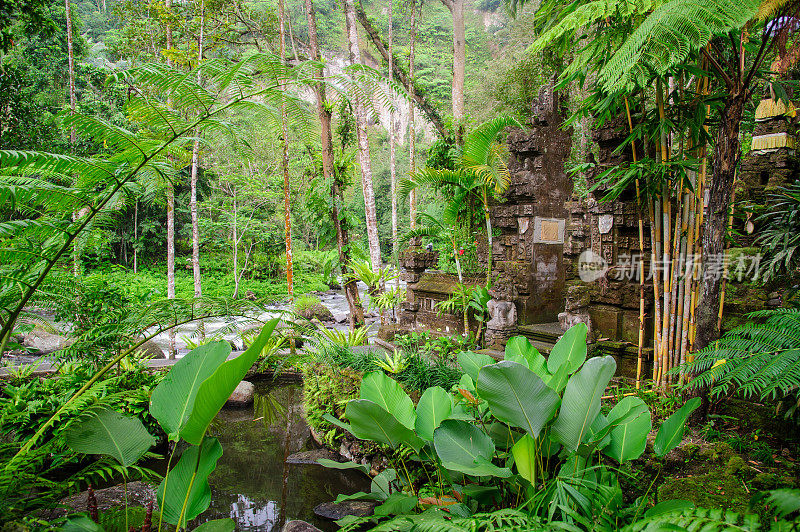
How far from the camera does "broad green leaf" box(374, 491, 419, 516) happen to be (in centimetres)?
175

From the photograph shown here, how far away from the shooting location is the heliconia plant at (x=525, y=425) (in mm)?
1651

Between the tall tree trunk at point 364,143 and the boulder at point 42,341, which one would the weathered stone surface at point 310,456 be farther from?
the boulder at point 42,341

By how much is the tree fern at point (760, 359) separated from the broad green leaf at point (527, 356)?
0.75 metres

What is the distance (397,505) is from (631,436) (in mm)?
1058

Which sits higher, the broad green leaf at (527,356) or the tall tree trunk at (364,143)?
the tall tree trunk at (364,143)

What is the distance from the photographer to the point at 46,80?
36.8 feet

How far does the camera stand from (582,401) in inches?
68.4

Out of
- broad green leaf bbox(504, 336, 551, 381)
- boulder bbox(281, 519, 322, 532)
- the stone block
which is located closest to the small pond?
boulder bbox(281, 519, 322, 532)

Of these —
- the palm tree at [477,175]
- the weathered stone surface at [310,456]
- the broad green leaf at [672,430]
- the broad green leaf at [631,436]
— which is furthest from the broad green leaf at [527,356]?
the palm tree at [477,175]

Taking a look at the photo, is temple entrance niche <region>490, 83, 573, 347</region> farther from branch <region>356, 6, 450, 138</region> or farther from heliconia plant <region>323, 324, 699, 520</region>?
branch <region>356, 6, 450, 138</region>

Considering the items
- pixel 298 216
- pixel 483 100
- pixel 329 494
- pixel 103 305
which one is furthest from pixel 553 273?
pixel 298 216

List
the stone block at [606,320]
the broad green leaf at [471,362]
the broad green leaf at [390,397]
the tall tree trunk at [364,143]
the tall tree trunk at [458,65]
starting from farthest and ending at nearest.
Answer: the tall tree trunk at [458,65]
the tall tree trunk at [364,143]
the stone block at [606,320]
the broad green leaf at [471,362]
the broad green leaf at [390,397]

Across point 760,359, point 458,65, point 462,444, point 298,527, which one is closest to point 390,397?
point 462,444

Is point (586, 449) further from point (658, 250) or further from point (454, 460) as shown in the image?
point (658, 250)
